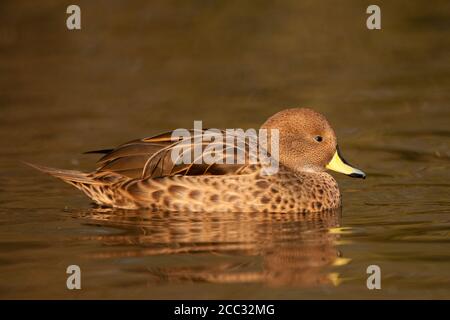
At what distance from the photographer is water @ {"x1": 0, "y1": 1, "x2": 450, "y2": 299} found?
7848mm

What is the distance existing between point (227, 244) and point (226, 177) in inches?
48.8

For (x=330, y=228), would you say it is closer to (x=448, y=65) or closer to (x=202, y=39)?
(x=448, y=65)

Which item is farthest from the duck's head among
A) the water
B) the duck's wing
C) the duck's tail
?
the duck's tail

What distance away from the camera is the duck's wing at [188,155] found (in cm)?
976

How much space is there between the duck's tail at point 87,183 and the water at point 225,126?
216 millimetres

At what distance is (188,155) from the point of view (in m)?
9.82

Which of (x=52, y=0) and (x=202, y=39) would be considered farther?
(x=52, y=0)

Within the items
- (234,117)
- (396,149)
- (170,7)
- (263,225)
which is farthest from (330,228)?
(170,7)

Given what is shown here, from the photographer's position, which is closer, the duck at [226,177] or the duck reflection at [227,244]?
the duck reflection at [227,244]

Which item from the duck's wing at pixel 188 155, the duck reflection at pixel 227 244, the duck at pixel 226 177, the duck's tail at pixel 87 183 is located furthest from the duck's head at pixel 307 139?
the duck's tail at pixel 87 183

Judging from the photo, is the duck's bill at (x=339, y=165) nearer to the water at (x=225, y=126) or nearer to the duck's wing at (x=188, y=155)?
the water at (x=225, y=126)

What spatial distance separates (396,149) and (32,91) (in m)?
5.12

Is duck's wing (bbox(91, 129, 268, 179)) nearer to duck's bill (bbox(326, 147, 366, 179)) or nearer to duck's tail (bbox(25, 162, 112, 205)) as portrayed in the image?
duck's tail (bbox(25, 162, 112, 205))

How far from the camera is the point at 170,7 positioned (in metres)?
17.6
